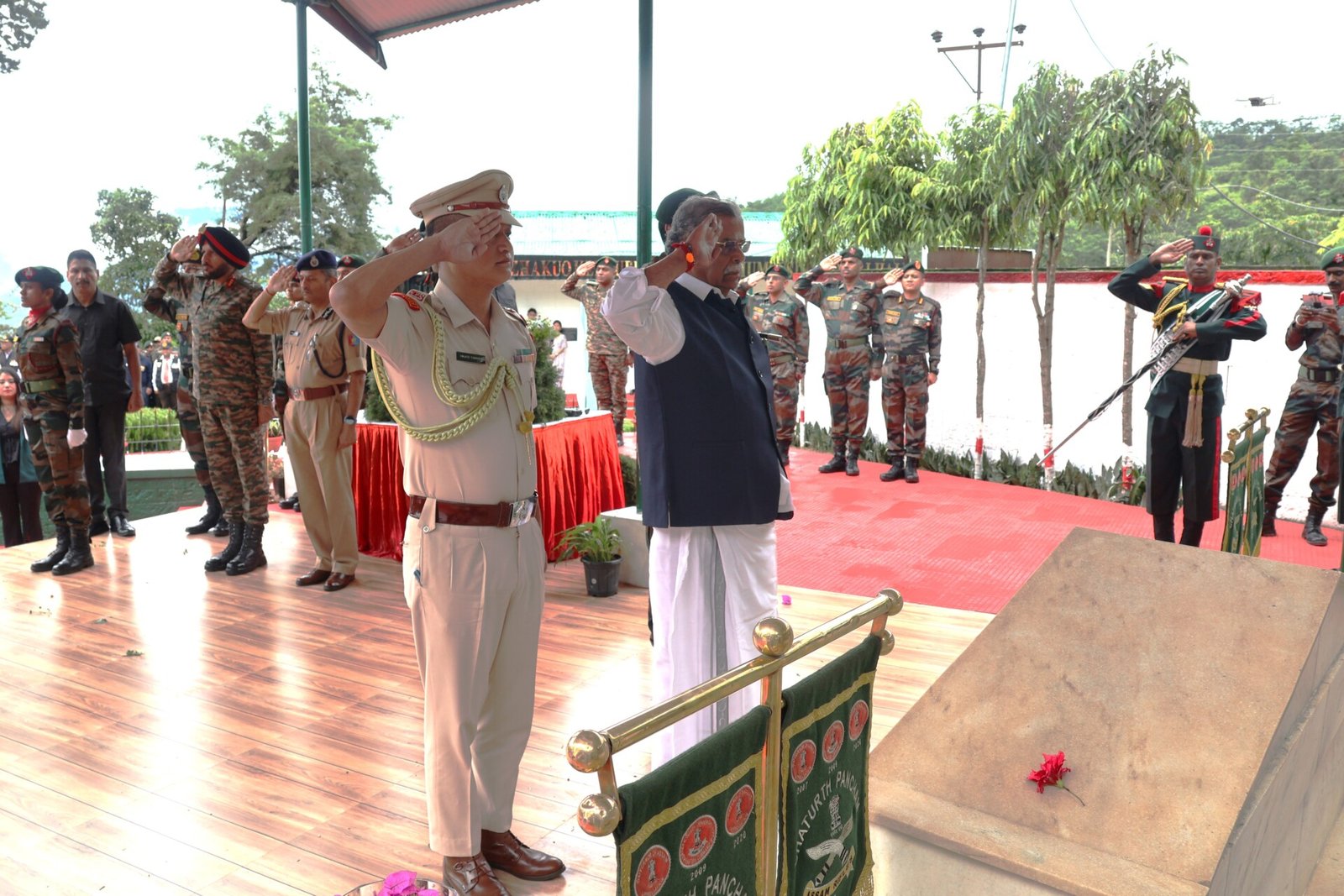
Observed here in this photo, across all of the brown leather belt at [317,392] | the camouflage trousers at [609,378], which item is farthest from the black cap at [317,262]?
the camouflage trousers at [609,378]

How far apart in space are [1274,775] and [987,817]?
0.57 metres

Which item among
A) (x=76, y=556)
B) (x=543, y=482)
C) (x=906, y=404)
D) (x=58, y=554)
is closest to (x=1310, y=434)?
(x=906, y=404)

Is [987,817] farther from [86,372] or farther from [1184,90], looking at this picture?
[1184,90]

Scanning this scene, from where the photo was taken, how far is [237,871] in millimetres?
2520

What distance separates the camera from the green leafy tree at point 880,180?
9.88 m

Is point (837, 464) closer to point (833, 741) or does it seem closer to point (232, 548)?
point (232, 548)

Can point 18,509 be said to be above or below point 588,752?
below

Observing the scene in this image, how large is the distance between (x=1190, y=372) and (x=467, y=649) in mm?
3804

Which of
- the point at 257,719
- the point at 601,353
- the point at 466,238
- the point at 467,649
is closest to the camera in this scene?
the point at 466,238

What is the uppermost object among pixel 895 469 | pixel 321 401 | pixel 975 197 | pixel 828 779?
pixel 975 197

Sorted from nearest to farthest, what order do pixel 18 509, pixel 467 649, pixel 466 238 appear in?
1. pixel 466 238
2. pixel 467 649
3. pixel 18 509

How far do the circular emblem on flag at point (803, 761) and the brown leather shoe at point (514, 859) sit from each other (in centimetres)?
129

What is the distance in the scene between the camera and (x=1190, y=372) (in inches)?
184

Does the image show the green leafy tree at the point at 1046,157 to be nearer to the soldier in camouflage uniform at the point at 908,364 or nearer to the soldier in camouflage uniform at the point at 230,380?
the soldier in camouflage uniform at the point at 908,364
